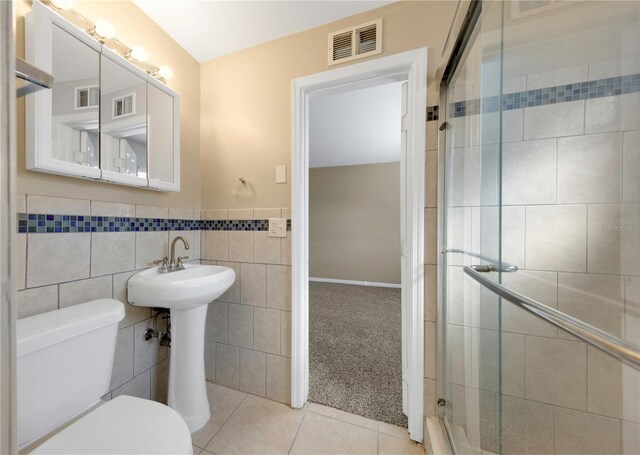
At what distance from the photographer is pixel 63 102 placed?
37.1 inches

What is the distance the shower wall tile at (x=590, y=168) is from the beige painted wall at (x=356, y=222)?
3094 millimetres

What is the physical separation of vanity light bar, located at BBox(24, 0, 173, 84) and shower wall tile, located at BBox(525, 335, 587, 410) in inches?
89.1

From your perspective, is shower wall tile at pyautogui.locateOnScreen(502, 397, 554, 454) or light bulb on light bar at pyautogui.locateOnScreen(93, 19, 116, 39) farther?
light bulb on light bar at pyautogui.locateOnScreen(93, 19, 116, 39)

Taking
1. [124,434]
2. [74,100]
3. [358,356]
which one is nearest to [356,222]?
[358,356]

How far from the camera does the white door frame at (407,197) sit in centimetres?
116

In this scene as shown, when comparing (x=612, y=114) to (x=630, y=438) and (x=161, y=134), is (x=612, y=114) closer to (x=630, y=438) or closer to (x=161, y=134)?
(x=630, y=438)

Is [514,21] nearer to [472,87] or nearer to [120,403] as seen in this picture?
[472,87]

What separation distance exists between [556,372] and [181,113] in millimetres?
2361

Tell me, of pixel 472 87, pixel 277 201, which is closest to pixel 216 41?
pixel 277 201

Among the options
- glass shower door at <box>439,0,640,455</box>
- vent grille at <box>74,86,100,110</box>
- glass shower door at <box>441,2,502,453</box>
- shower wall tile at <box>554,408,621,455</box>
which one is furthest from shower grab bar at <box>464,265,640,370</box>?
vent grille at <box>74,86,100,110</box>

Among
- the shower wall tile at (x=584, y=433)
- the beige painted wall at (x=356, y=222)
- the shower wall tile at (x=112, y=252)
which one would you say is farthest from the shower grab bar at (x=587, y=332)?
the beige painted wall at (x=356, y=222)

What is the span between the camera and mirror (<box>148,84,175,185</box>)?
1.29 m

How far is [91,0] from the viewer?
1055 mm

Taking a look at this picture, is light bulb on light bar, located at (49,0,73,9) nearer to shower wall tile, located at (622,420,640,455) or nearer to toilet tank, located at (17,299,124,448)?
toilet tank, located at (17,299,124,448)
